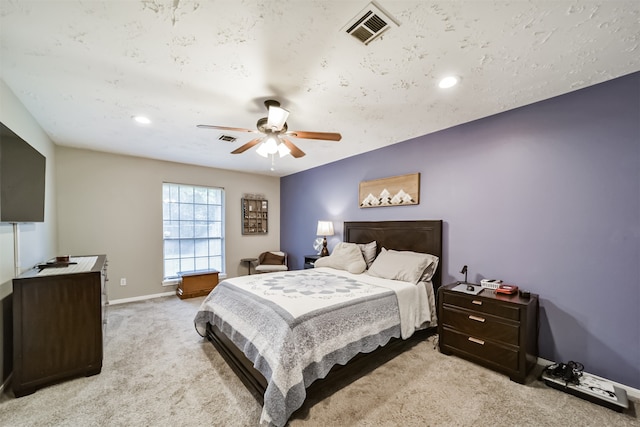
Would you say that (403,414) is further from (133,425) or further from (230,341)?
(133,425)

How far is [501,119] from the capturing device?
2.79 metres

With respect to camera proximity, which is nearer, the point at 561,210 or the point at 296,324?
the point at 296,324

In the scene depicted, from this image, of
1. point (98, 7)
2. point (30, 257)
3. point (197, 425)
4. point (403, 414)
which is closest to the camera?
point (98, 7)

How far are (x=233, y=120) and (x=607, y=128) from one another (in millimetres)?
3554

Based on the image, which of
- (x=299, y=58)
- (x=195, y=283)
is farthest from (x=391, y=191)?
(x=195, y=283)

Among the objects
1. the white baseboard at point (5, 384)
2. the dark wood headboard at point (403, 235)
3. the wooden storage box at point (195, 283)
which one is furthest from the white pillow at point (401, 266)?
the white baseboard at point (5, 384)

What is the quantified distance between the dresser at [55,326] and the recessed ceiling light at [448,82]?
3.52m

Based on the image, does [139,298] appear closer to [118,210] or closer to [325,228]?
[118,210]

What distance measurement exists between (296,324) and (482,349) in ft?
6.13

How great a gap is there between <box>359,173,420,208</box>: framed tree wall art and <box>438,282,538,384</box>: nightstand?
54.5 inches

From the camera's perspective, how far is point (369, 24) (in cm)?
154

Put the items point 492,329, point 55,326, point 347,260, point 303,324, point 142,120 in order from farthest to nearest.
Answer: point 347,260, point 142,120, point 492,329, point 55,326, point 303,324

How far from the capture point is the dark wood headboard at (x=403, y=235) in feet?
10.8

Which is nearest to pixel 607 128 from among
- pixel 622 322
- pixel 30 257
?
pixel 622 322
